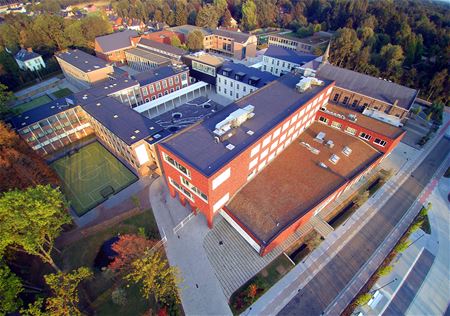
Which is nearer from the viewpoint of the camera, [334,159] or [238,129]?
[238,129]

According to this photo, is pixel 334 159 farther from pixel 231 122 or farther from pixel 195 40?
pixel 195 40

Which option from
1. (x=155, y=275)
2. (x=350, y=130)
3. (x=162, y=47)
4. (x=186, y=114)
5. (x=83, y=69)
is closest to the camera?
(x=155, y=275)

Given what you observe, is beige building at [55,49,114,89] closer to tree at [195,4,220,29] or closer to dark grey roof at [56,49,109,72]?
dark grey roof at [56,49,109,72]

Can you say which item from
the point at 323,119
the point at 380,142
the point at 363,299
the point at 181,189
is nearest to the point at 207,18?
the point at 323,119

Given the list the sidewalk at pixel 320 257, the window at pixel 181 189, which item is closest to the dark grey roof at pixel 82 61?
the window at pixel 181 189

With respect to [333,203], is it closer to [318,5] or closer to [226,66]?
[226,66]

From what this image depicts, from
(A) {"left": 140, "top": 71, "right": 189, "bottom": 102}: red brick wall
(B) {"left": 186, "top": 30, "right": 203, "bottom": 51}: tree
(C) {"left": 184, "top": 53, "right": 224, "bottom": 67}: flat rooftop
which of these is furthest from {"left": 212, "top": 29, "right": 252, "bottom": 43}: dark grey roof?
(A) {"left": 140, "top": 71, "right": 189, "bottom": 102}: red brick wall

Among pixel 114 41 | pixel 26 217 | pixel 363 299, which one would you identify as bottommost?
pixel 363 299
